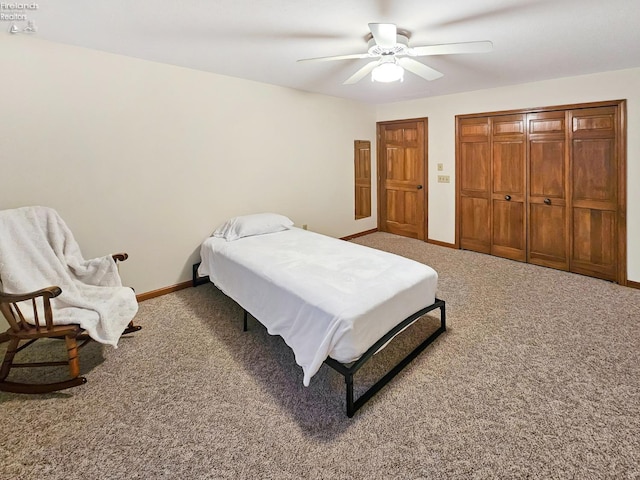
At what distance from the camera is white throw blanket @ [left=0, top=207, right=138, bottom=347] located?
222cm

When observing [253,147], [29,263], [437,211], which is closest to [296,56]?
[253,147]

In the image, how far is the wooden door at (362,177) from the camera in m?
5.66

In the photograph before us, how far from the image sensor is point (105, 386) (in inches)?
85.4

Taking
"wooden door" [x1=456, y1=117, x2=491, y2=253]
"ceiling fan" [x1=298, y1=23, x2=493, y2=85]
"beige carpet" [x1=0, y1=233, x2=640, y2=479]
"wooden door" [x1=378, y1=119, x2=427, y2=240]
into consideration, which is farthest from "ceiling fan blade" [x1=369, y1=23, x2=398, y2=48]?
"wooden door" [x1=378, y1=119, x2=427, y2=240]

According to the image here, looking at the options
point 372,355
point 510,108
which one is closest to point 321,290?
point 372,355

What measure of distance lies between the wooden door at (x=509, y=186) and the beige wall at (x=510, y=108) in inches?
10.2

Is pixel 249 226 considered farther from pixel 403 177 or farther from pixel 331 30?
pixel 403 177

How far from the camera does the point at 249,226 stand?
371 cm

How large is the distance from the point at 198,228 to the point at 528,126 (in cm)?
409

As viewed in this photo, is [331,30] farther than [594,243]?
No

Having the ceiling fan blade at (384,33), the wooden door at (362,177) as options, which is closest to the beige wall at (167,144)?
the wooden door at (362,177)

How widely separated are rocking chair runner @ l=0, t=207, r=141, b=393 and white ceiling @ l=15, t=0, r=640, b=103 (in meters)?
1.40

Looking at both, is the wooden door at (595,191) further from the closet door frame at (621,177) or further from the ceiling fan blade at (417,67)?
the ceiling fan blade at (417,67)

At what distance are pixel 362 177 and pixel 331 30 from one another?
343 cm
